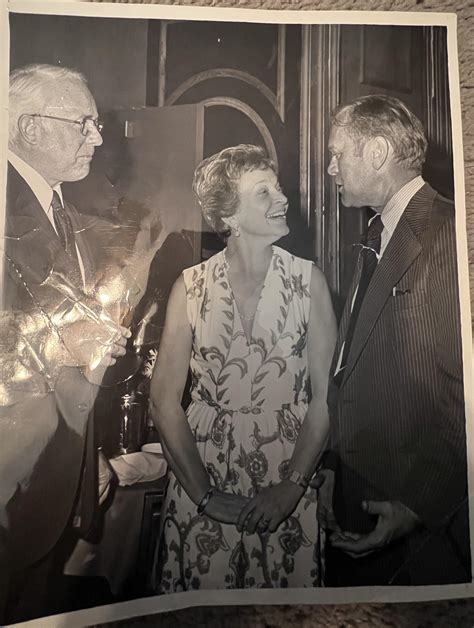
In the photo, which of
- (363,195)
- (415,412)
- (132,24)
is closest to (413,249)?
(363,195)

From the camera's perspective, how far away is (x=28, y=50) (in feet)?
2.54

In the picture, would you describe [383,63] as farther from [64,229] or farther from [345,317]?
[64,229]

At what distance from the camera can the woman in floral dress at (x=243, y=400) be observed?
28.7 inches

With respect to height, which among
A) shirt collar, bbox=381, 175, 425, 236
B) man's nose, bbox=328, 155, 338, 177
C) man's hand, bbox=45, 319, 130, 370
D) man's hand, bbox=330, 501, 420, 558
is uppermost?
man's nose, bbox=328, 155, 338, 177

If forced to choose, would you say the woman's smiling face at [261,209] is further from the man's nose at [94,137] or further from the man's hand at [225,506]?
the man's hand at [225,506]

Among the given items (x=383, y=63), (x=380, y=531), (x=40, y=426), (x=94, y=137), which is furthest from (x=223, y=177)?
(x=380, y=531)

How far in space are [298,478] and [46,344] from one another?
0.34 meters

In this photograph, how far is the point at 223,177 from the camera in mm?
767

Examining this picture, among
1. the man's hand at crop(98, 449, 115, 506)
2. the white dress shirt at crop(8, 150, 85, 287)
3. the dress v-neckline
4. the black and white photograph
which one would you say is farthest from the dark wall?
the man's hand at crop(98, 449, 115, 506)

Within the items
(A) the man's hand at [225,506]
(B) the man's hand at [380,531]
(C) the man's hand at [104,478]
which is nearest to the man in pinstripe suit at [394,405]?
(B) the man's hand at [380,531]

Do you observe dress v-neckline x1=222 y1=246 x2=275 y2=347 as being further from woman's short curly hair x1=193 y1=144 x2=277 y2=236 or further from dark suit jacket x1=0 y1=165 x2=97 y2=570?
dark suit jacket x1=0 y1=165 x2=97 y2=570

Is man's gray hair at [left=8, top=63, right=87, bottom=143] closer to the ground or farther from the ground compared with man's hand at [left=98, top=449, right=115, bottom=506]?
farther from the ground

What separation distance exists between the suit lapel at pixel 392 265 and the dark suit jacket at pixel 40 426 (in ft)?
1.07

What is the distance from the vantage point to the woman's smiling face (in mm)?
764
